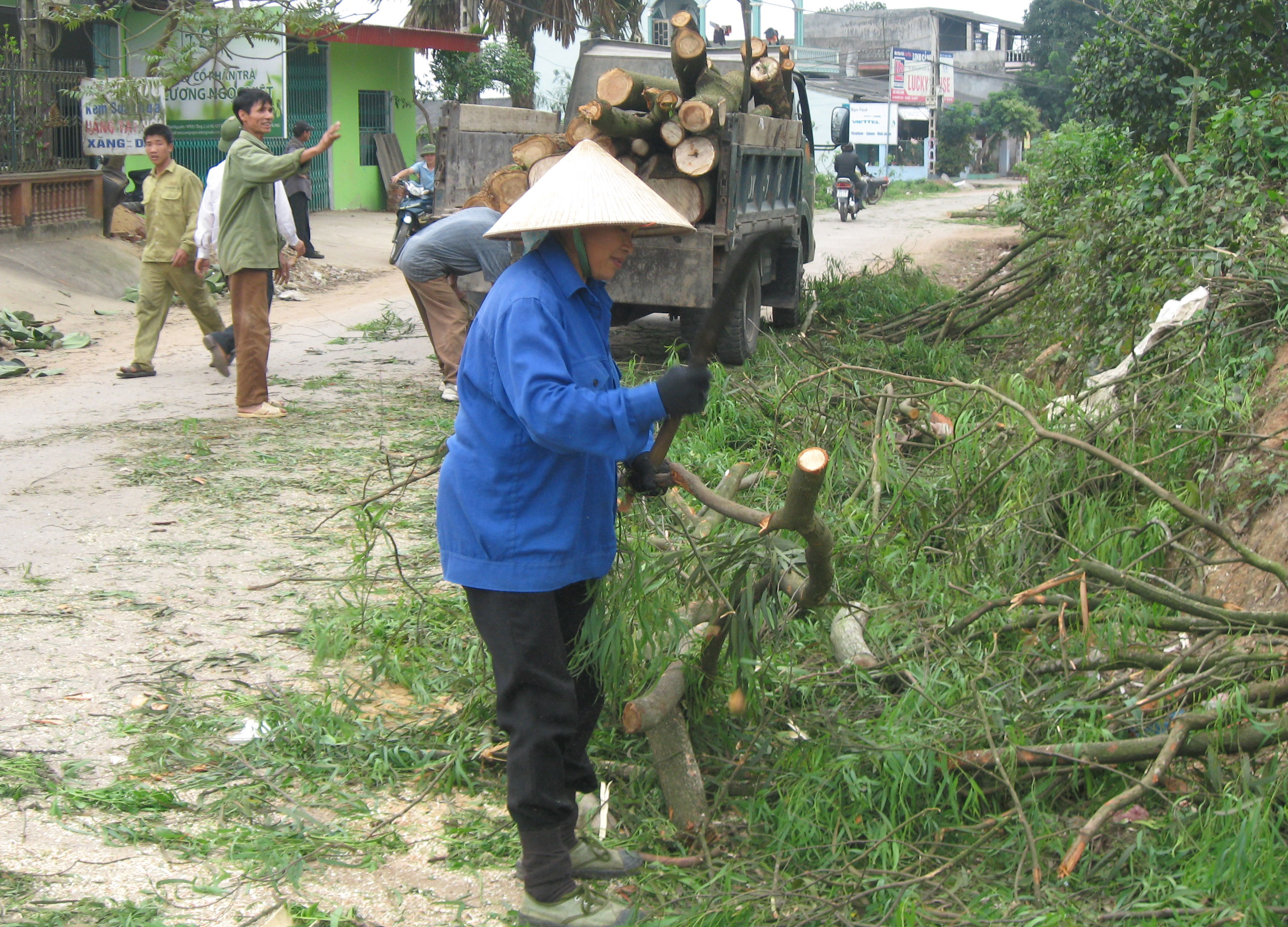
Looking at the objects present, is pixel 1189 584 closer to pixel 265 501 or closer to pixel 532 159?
pixel 265 501

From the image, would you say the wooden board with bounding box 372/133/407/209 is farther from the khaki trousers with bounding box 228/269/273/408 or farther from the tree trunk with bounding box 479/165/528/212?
the khaki trousers with bounding box 228/269/273/408

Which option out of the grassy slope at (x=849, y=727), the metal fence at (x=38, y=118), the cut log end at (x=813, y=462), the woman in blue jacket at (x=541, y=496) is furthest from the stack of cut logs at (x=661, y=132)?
the metal fence at (x=38, y=118)

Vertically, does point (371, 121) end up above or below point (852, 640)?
above

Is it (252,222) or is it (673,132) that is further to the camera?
(673,132)

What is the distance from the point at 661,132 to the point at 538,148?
790 millimetres

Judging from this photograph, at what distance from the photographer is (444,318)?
7.56 metres

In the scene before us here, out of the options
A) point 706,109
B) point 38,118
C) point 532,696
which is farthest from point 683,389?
point 38,118

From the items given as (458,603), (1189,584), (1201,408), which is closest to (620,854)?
(458,603)

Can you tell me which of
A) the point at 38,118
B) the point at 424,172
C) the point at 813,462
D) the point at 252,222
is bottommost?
the point at 813,462

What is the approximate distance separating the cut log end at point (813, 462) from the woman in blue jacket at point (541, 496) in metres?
0.26

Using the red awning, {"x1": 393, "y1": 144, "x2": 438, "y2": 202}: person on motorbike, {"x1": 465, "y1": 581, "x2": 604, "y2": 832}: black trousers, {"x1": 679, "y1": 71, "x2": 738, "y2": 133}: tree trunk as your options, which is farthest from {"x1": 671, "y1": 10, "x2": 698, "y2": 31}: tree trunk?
the red awning

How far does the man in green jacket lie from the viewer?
6.97m

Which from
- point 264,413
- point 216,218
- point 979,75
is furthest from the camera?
point 979,75

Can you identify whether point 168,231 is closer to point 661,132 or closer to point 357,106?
point 661,132
